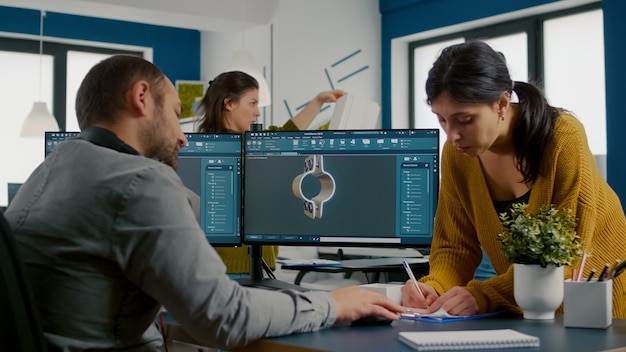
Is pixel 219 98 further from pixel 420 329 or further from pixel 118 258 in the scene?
pixel 118 258

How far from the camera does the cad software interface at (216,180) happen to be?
2219 millimetres

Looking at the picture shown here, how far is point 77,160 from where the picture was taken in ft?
4.13

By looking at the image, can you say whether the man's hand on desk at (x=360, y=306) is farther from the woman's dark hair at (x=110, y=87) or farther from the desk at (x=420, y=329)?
the woman's dark hair at (x=110, y=87)

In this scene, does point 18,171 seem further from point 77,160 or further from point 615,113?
point 77,160

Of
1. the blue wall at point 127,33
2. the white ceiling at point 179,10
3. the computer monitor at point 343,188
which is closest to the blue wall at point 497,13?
the white ceiling at point 179,10

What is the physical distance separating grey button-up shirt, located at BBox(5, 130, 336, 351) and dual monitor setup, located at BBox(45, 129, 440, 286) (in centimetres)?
85

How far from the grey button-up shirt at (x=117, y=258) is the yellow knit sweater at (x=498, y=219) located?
2.22 feet

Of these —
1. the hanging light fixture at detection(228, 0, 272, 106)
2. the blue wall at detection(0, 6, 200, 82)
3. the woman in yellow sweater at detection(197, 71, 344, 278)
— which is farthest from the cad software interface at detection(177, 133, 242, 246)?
the blue wall at detection(0, 6, 200, 82)

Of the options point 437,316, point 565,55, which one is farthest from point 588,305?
point 565,55

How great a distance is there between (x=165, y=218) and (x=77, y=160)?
0.62 feet

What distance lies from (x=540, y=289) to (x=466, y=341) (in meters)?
0.35

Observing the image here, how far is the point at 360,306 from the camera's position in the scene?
146 cm

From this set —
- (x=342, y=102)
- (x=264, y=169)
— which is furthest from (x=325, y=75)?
(x=264, y=169)

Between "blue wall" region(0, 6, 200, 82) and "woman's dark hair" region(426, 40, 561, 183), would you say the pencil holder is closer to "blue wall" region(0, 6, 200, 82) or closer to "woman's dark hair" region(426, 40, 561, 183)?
"woman's dark hair" region(426, 40, 561, 183)
